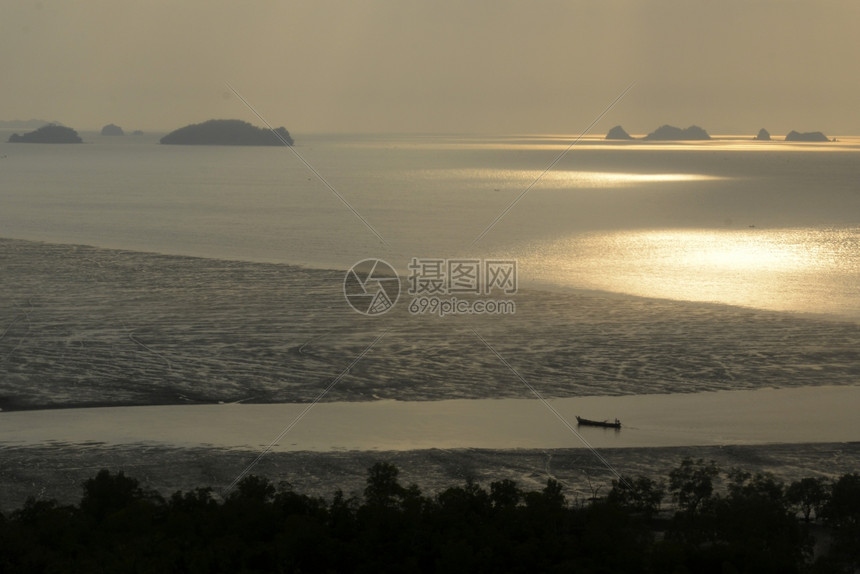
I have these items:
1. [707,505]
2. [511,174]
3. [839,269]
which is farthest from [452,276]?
[511,174]

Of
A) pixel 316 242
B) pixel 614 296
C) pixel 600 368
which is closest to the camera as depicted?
pixel 600 368

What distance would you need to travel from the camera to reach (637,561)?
1475 cm

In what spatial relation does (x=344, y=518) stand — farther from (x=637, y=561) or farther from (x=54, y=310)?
(x=54, y=310)

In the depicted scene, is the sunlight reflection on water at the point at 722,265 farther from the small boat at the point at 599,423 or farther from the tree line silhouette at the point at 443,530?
the tree line silhouette at the point at 443,530

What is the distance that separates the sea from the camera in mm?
38656

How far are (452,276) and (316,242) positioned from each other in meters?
12.2

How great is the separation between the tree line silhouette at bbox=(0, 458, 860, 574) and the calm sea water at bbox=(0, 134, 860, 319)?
750 inches

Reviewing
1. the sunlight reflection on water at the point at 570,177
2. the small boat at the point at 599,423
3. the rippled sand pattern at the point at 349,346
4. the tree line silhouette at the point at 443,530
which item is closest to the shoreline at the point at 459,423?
the small boat at the point at 599,423

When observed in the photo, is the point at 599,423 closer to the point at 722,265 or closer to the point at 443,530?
the point at 443,530

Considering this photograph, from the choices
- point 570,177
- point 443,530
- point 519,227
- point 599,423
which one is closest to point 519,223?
point 519,227

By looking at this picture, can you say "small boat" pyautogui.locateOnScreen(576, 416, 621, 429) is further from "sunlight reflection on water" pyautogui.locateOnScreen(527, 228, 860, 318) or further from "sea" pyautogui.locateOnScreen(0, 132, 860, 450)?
"sunlight reflection on water" pyautogui.locateOnScreen(527, 228, 860, 318)

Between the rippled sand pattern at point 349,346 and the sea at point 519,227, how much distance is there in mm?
1570

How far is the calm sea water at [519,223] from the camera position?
42.0 metres

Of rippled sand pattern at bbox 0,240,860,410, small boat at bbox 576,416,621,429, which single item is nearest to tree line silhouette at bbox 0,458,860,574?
small boat at bbox 576,416,621,429
